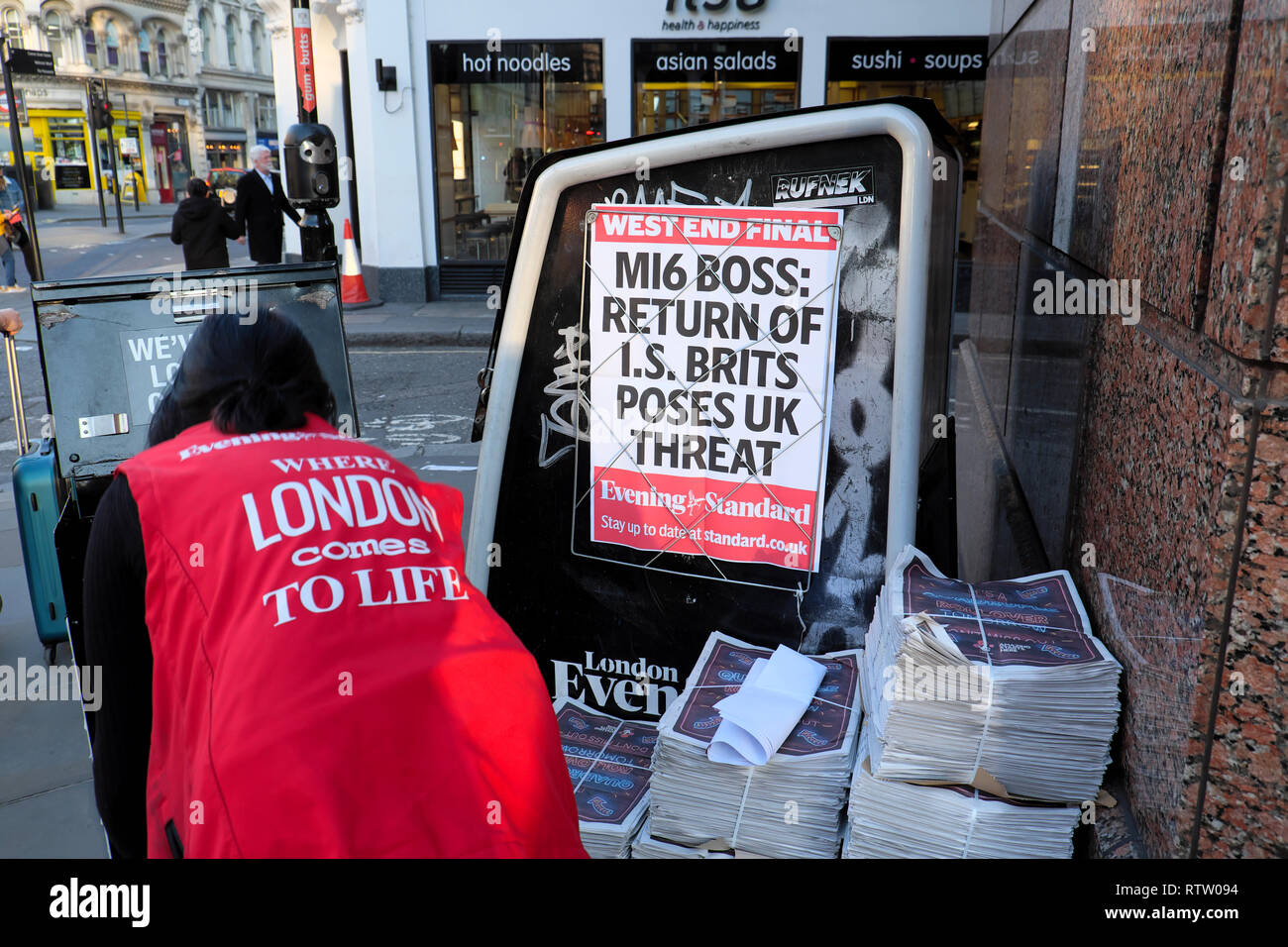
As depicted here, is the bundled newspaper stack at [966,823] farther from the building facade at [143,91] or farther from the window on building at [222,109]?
the window on building at [222,109]

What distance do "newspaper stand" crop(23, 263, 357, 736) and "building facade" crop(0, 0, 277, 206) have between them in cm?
3892

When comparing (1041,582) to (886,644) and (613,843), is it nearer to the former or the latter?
(886,644)

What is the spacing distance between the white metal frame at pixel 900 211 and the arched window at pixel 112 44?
54320 millimetres

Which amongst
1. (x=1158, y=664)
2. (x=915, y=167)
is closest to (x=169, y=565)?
(x=1158, y=664)

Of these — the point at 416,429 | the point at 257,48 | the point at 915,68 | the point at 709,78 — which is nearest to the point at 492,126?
the point at 709,78

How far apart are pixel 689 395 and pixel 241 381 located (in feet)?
3.85

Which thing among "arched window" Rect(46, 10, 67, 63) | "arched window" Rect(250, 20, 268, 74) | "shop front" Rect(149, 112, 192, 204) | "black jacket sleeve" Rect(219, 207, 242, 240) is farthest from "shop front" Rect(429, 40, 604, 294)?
"arched window" Rect(250, 20, 268, 74)

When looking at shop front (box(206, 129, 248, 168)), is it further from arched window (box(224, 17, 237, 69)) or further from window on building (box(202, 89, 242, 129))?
arched window (box(224, 17, 237, 69))

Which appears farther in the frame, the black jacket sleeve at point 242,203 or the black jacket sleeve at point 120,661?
the black jacket sleeve at point 242,203

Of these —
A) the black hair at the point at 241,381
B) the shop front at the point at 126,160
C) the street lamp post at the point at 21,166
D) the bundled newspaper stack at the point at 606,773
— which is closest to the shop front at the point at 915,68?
the street lamp post at the point at 21,166

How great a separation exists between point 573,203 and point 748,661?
1.28 metres

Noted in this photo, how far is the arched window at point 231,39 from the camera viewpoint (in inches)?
2265

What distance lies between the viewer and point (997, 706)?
1.94 m

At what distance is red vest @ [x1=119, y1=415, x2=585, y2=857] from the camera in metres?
1.45
